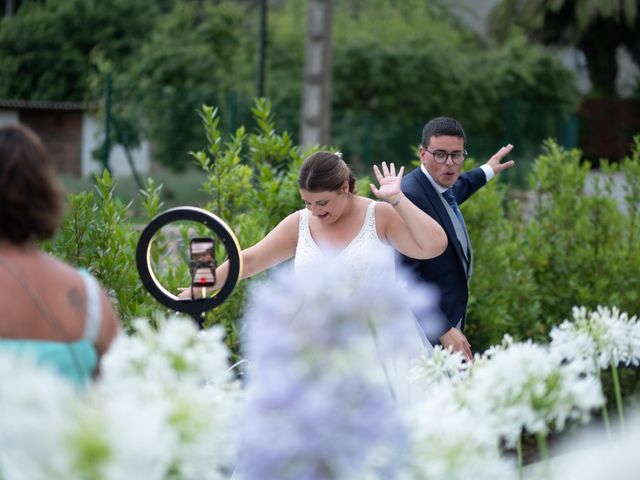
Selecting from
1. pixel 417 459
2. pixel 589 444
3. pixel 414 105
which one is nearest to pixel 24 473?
pixel 417 459

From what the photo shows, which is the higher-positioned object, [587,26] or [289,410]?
[587,26]

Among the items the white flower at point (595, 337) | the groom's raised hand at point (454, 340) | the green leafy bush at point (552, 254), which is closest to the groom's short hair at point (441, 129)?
the groom's raised hand at point (454, 340)

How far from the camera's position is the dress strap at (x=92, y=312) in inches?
108

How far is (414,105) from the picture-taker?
26.2 m

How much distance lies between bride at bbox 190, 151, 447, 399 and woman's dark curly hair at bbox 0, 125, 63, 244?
6.06 ft

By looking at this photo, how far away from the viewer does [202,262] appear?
3.61m

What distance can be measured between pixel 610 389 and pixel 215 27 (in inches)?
844

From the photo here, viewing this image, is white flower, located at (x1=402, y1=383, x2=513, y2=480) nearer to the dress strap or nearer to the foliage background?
the dress strap

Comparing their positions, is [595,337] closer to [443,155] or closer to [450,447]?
[450,447]

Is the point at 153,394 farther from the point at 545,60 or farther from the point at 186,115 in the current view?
the point at 545,60

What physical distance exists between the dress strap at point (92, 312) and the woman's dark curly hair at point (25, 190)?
0.53 ft

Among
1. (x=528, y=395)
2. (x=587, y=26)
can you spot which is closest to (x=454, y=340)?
(x=528, y=395)

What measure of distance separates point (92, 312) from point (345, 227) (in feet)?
7.23

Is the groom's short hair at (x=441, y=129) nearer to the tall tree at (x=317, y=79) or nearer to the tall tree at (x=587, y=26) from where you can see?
the tall tree at (x=317, y=79)
